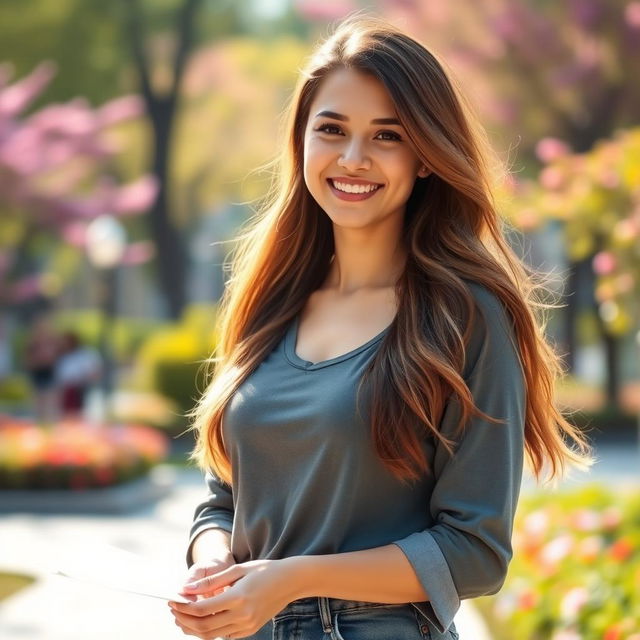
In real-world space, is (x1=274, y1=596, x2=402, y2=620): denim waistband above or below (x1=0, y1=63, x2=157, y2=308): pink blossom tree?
below

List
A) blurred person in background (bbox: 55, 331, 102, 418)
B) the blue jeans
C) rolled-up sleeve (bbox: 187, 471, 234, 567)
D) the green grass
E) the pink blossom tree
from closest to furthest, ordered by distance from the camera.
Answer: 1. the blue jeans
2. rolled-up sleeve (bbox: 187, 471, 234, 567)
3. the green grass
4. blurred person in background (bbox: 55, 331, 102, 418)
5. the pink blossom tree

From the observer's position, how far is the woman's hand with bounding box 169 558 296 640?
2.30m

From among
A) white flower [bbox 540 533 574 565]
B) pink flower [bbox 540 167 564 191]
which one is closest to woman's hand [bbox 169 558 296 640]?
white flower [bbox 540 533 574 565]

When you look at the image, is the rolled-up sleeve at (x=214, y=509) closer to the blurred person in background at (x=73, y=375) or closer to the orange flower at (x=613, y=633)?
the orange flower at (x=613, y=633)

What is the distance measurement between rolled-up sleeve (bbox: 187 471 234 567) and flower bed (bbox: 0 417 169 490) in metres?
9.56

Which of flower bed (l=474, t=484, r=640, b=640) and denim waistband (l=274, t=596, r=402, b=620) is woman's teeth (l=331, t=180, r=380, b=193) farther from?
flower bed (l=474, t=484, r=640, b=640)

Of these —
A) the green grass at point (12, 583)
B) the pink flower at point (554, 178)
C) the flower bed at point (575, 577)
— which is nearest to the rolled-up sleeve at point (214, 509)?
the flower bed at point (575, 577)

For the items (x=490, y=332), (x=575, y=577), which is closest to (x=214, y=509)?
(x=490, y=332)

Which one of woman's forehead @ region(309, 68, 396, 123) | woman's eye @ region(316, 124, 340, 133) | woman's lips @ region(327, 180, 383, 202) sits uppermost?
woman's forehead @ region(309, 68, 396, 123)

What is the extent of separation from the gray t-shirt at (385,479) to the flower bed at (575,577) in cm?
260

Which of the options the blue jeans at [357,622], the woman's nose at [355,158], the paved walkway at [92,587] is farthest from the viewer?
the paved walkway at [92,587]

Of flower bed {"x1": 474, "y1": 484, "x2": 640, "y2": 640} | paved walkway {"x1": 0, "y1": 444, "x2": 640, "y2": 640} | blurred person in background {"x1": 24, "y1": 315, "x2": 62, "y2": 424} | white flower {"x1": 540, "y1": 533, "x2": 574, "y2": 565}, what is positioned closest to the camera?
flower bed {"x1": 474, "y1": 484, "x2": 640, "y2": 640}

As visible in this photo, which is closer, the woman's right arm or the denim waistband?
the denim waistband

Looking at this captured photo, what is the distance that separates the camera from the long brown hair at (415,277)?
245 centimetres
